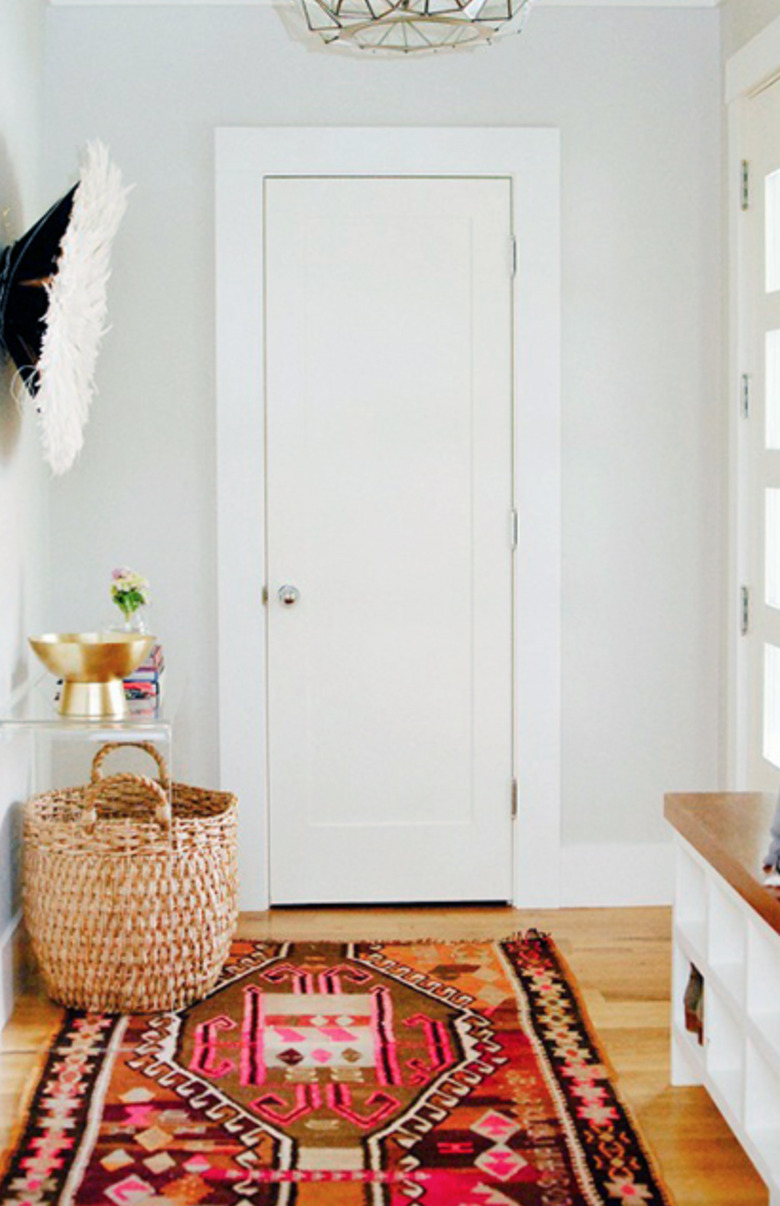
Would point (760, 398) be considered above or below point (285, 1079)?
above

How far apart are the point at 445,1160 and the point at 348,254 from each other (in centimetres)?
245

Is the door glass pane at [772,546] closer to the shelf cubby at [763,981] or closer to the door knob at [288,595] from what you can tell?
the door knob at [288,595]

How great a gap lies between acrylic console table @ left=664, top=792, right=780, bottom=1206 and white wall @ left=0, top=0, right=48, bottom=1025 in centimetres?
152

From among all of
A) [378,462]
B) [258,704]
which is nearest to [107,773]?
[258,704]

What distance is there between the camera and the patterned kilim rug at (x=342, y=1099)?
270 centimetres

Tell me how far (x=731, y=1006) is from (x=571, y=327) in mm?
2196

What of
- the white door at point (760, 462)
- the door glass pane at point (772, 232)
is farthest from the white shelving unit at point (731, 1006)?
the door glass pane at point (772, 232)

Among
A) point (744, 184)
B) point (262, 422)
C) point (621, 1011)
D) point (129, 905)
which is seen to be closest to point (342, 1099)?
point (129, 905)

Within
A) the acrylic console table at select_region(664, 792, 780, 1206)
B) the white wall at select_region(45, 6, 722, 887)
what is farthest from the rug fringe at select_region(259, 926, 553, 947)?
the acrylic console table at select_region(664, 792, 780, 1206)

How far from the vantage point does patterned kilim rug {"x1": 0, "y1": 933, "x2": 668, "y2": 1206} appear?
106 inches

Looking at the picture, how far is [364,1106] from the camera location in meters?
3.03

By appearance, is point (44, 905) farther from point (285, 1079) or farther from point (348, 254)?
point (348, 254)

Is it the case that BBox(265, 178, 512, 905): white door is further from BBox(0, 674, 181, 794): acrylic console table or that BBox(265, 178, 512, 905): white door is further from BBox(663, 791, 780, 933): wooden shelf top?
BBox(663, 791, 780, 933): wooden shelf top

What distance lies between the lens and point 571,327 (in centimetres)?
434
